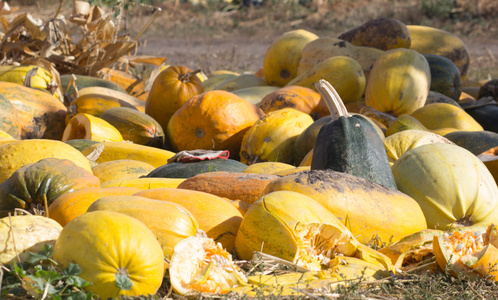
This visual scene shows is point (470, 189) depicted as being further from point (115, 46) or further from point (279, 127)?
point (115, 46)

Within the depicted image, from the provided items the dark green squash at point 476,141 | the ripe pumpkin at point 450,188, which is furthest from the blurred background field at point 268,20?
the ripe pumpkin at point 450,188

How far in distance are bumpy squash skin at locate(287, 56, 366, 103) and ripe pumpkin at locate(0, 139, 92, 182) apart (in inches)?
103

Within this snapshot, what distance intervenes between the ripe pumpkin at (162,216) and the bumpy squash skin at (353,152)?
3.34 ft

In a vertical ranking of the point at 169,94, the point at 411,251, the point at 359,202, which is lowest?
the point at 169,94

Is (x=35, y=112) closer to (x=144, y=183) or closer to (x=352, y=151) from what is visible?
(x=144, y=183)

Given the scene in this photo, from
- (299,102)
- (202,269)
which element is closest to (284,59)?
(299,102)

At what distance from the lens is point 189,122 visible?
4.61 m

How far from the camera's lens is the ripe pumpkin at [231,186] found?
2.90 m

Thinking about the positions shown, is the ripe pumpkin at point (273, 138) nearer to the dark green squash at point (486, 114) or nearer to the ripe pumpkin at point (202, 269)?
the dark green squash at point (486, 114)

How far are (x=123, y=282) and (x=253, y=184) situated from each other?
3.98 ft

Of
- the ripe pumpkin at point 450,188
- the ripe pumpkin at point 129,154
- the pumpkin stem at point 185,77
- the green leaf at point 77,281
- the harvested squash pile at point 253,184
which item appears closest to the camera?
the green leaf at point 77,281

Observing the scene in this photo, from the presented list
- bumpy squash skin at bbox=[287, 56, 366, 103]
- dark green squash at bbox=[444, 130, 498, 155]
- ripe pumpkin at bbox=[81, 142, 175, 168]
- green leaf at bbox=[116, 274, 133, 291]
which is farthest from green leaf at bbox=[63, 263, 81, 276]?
bumpy squash skin at bbox=[287, 56, 366, 103]

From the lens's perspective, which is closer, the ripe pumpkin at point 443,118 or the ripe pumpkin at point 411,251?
the ripe pumpkin at point 411,251

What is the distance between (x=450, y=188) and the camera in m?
2.91
